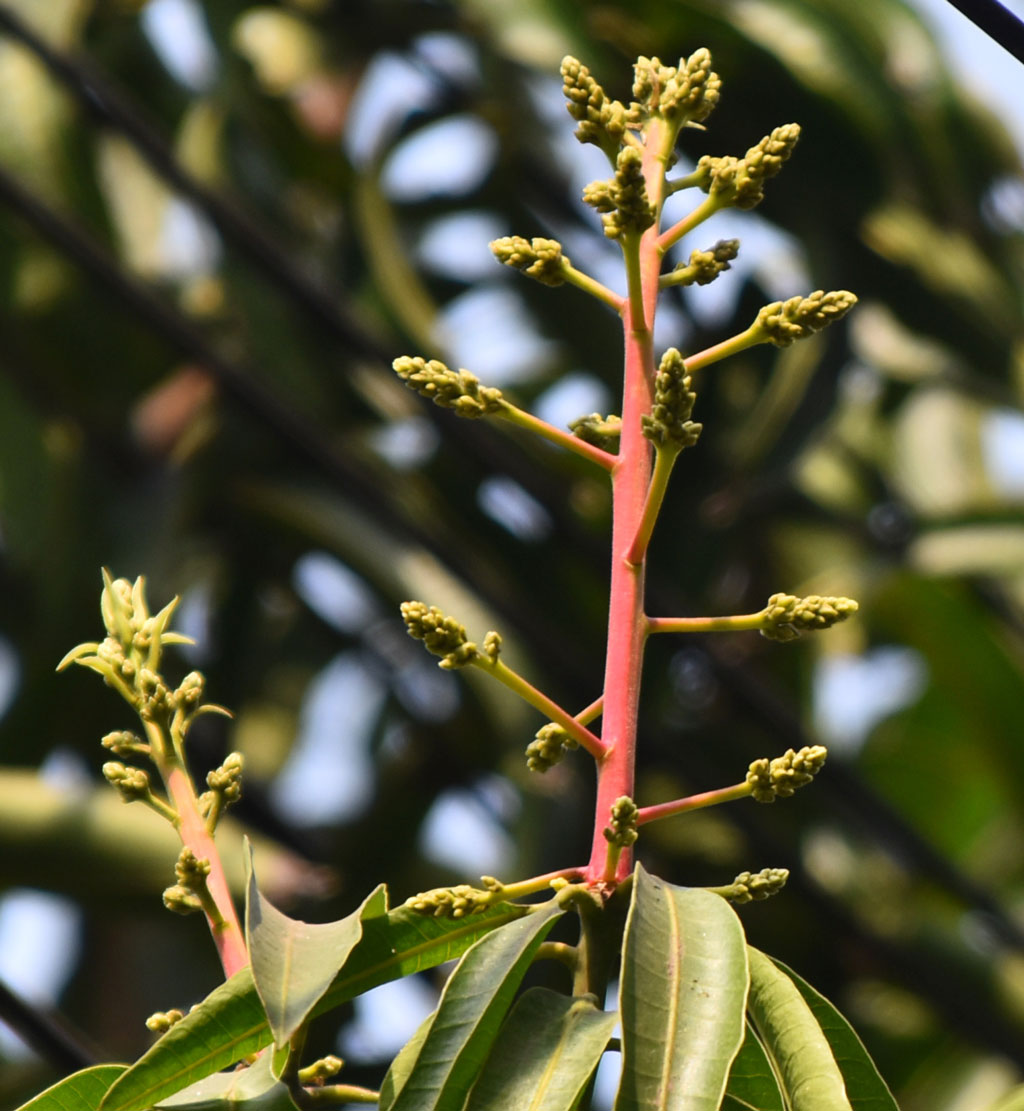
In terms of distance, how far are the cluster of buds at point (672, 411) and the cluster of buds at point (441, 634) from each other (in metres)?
0.08

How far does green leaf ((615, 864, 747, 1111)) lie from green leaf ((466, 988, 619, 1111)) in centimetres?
2

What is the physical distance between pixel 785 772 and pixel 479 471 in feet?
6.05

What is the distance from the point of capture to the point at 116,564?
2223mm

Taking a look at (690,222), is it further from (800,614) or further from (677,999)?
(677,999)

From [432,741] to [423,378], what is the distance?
2.02 meters

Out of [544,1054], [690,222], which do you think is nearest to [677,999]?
[544,1054]

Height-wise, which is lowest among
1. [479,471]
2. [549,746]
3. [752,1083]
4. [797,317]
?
[479,471]

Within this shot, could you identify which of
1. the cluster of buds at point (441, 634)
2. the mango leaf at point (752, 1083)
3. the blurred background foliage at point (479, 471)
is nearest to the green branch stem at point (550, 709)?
the cluster of buds at point (441, 634)

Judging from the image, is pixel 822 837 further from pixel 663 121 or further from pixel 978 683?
pixel 663 121

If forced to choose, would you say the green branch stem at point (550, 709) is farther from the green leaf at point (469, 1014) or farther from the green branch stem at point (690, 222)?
the green branch stem at point (690, 222)

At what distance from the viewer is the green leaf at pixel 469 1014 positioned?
18.1 inches

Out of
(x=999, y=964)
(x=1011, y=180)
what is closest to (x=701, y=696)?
(x=999, y=964)

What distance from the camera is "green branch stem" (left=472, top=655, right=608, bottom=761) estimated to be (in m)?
0.49

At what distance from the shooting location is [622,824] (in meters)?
0.46
